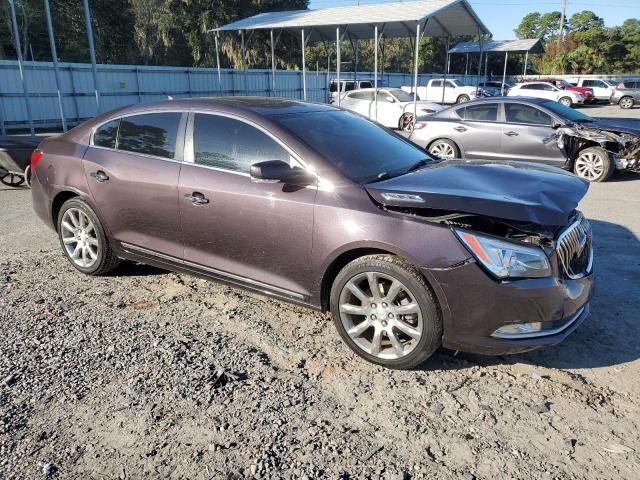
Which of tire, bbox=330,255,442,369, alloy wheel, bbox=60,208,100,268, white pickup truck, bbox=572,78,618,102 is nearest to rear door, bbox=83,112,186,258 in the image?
alloy wheel, bbox=60,208,100,268

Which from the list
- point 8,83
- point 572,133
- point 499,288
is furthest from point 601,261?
point 8,83

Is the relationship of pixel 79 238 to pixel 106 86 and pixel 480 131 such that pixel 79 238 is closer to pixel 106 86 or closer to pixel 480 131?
pixel 480 131

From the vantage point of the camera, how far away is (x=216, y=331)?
12.6 feet

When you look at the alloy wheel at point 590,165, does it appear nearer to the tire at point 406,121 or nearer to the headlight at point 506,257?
the headlight at point 506,257

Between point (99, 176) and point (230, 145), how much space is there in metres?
1.41

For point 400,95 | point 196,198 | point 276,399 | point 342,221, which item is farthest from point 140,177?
point 400,95

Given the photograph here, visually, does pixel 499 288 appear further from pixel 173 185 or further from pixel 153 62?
pixel 153 62

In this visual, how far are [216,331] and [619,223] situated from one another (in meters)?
5.49

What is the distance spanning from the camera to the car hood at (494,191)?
117 inches

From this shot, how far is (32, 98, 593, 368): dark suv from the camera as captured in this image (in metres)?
2.98

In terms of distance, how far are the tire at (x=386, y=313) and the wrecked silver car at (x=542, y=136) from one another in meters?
7.23

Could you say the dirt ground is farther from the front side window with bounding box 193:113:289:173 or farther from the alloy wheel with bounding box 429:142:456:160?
the alloy wheel with bounding box 429:142:456:160

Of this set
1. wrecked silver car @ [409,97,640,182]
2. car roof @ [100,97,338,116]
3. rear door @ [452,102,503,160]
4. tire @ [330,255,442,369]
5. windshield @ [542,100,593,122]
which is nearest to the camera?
tire @ [330,255,442,369]

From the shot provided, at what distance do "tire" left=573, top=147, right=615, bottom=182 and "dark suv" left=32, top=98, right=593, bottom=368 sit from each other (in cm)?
640
